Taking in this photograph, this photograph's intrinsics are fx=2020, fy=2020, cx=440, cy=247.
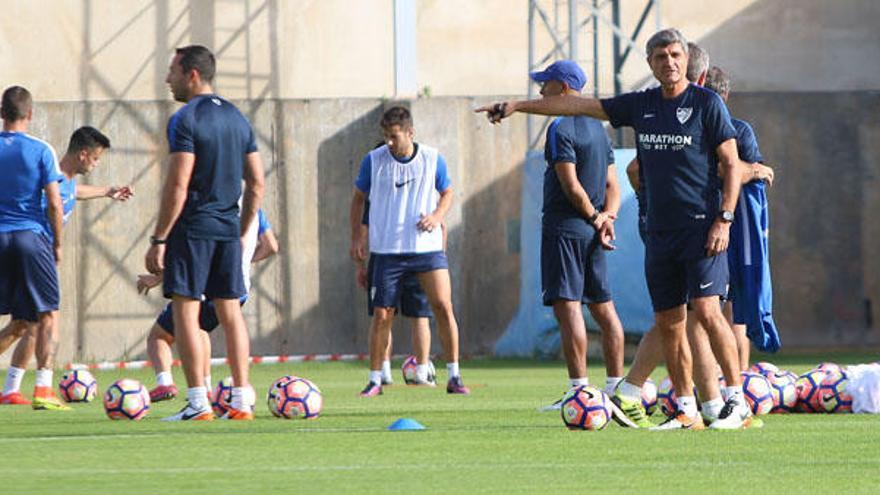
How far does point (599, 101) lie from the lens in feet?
35.0

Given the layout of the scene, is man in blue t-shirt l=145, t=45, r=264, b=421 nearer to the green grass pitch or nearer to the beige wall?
the green grass pitch

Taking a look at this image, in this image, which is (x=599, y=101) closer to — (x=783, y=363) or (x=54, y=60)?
(x=783, y=363)

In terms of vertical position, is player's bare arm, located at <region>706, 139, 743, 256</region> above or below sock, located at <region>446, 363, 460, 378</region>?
above

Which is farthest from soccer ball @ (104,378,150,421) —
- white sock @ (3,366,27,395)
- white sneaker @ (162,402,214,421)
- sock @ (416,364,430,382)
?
sock @ (416,364,430,382)

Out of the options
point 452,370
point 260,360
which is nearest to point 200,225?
point 452,370

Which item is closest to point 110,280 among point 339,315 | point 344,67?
point 339,315

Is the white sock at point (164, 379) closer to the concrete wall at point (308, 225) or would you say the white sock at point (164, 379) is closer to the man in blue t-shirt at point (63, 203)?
the man in blue t-shirt at point (63, 203)

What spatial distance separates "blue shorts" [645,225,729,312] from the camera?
406 inches

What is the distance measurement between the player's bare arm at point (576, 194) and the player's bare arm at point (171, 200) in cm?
251

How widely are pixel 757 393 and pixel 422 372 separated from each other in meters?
5.52

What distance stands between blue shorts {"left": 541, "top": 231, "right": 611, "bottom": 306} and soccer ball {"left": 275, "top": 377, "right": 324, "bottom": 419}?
1.79 m

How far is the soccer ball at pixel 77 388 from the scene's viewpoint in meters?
15.0

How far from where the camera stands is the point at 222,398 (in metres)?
12.4

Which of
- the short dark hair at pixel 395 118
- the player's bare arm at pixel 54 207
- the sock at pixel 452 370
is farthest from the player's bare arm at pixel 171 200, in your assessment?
the sock at pixel 452 370
